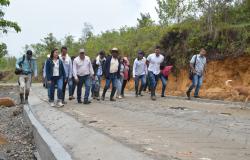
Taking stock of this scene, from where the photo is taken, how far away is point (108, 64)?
17109mm

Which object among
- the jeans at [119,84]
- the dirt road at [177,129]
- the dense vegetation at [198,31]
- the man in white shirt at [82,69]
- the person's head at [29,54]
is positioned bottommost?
the dirt road at [177,129]

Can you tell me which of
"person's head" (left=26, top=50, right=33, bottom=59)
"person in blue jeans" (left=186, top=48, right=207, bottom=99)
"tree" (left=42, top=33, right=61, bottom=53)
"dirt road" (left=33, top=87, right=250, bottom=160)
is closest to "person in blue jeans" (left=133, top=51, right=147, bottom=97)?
"person in blue jeans" (left=186, top=48, right=207, bottom=99)

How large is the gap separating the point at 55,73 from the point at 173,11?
1450 cm

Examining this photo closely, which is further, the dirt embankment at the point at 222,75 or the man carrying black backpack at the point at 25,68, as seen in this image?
the dirt embankment at the point at 222,75

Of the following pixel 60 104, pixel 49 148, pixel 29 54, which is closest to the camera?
pixel 49 148

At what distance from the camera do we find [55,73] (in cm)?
1495

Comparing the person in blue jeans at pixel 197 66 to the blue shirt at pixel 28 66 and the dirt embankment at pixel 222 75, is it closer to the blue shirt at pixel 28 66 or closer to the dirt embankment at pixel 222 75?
the dirt embankment at pixel 222 75

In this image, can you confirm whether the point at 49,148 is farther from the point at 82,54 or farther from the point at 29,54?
the point at 29,54

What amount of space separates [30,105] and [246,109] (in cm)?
715

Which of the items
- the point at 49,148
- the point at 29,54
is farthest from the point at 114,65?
the point at 49,148

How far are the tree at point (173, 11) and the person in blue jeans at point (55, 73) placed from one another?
1153cm

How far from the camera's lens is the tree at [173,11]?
25.9 meters

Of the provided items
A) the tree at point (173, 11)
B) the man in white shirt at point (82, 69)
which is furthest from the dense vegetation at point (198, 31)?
the man in white shirt at point (82, 69)

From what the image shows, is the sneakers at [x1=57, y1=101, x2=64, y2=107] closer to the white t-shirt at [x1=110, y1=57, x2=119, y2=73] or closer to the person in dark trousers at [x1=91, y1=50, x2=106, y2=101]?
the white t-shirt at [x1=110, y1=57, x2=119, y2=73]
